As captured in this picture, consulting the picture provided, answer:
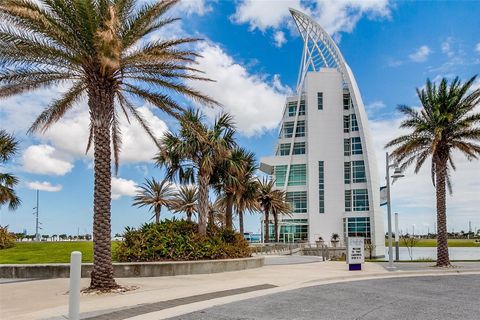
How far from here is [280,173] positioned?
70750mm

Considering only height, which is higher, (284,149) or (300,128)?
(300,128)

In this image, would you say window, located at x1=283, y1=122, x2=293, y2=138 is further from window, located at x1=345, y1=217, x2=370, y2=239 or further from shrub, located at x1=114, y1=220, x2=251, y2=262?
shrub, located at x1=114, y1=220, x2=251, y2=262

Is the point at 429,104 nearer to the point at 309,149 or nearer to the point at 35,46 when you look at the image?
the point at 35,46

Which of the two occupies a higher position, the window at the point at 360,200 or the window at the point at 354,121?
the window at the point at 354,121

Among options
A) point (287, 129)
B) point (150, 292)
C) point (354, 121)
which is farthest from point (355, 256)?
point (287, 129)

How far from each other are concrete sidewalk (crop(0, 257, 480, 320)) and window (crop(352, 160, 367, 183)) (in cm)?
4857

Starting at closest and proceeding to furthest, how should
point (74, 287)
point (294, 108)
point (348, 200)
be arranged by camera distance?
point (74, 287), point (348, 200), point (294, 108)

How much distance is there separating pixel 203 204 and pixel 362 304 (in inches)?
487

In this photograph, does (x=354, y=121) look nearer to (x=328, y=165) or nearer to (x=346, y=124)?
(x=346, y=124)

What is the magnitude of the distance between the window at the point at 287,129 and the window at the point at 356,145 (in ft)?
32.8

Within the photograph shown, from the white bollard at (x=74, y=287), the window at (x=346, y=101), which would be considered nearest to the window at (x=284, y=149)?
the window at (x=346, y=101)

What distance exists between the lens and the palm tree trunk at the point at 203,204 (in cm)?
2191

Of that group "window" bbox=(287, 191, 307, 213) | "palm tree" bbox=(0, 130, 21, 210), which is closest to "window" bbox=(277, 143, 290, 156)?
"window" bbox=(287, 191, 307, 213)

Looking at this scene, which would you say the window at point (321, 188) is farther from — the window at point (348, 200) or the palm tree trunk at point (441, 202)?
the palm tree trunk at point (441, 202)
